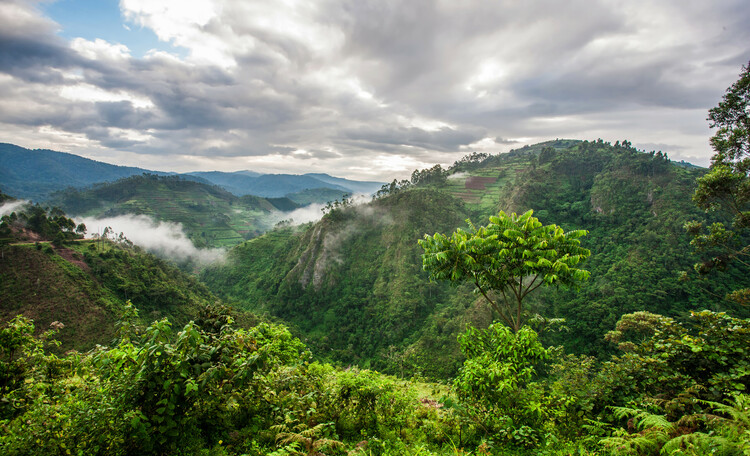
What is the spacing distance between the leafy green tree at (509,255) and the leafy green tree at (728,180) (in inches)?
380

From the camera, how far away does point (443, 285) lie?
63375mm

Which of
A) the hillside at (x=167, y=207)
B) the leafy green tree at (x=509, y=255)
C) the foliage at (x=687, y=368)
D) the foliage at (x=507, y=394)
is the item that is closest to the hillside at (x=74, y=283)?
the leafy green tree at (x=509, y=255)

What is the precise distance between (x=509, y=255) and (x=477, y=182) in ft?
340

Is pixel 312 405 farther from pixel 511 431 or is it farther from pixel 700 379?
pixel 700 379

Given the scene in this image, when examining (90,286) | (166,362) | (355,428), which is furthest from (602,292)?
(90,286)

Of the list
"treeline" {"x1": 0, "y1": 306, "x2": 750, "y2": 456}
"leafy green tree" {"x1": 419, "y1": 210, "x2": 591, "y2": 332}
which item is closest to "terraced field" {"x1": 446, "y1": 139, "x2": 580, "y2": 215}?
"leafy green tree" {"x1": 419, "y1": 210, "x2": 591, "y2": 332}

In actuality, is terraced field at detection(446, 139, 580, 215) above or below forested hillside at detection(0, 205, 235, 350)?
above

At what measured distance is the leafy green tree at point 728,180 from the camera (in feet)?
36.9

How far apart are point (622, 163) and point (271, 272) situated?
105999 millimetres

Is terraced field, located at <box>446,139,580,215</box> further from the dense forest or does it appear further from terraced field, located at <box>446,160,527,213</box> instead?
the dense forest

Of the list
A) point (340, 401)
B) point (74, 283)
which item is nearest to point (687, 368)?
point (340, 401)

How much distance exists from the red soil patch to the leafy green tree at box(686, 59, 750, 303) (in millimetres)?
88702

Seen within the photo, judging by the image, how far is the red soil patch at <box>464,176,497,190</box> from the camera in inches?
3901

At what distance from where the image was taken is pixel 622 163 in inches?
2911
